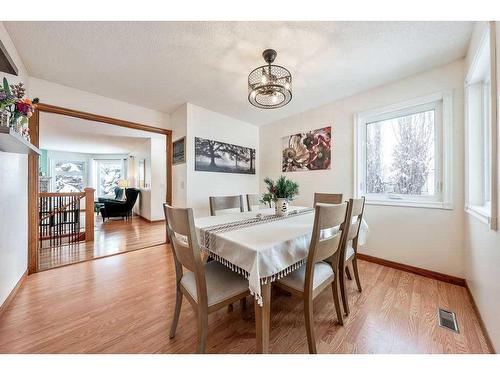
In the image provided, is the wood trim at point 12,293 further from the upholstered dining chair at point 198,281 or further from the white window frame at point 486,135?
the white window frame at point 486,135

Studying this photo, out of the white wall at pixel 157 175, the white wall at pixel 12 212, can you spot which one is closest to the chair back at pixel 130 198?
the white wall at pixel 157 175

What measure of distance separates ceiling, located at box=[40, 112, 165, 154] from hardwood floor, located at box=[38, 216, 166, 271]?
7.41 ft

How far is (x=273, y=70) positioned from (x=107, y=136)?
16.8 ft

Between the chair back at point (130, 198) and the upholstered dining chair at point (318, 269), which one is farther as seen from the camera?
the chair back at point (130, 198)

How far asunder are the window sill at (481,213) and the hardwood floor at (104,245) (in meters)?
3.79

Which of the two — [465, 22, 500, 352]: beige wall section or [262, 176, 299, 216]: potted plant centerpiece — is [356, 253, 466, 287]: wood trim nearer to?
→ [465, 22, 500, 352]: beige wall section

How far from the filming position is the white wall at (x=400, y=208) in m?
1.93

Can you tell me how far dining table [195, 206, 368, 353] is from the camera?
984mm

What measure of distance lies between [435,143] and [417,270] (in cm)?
142

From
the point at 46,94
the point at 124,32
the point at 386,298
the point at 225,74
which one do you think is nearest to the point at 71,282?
the point at 46,94

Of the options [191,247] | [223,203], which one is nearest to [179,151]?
[223,203]

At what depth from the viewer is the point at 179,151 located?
10.1 feet

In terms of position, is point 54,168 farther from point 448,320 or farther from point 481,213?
point 481,213
